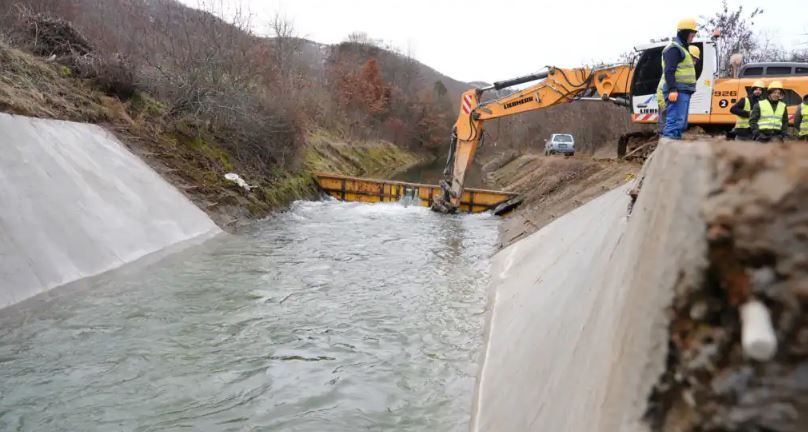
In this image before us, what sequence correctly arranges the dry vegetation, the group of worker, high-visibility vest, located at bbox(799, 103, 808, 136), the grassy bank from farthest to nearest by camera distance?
the dry vegetation, the grassy bank, high-visibility vest, located at bbox(799, 103, 808, 136), the group of worker

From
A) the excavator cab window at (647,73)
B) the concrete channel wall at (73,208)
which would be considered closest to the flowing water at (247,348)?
the concrete channel wall at (73,208)

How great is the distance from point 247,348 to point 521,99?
1134 cm

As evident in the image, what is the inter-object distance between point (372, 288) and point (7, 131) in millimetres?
6375

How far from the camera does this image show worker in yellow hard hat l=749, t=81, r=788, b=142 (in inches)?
326

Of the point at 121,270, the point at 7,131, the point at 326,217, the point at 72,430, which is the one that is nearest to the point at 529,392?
the point at 72,430

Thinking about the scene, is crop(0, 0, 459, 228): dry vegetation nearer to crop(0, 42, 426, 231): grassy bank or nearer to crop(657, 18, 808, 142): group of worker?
crop(0, 42, 426, 231): grassy bank

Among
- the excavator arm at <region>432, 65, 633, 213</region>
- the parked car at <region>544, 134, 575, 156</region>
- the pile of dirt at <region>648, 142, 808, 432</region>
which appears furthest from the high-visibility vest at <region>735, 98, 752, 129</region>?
the parked car at <region>544, 134, 575, 156</region>

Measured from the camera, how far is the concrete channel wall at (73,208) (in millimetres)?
7039

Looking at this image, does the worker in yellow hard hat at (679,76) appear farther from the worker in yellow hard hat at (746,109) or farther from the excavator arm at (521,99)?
the excavator arm at (521,99)

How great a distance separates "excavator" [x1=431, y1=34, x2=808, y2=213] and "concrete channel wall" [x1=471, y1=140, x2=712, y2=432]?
337 inches

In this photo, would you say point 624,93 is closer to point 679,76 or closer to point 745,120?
point 745,120

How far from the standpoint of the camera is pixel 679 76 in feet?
23.8

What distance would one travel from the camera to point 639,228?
7.47 feet

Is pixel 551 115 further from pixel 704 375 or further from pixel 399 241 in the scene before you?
pixel 704 375
